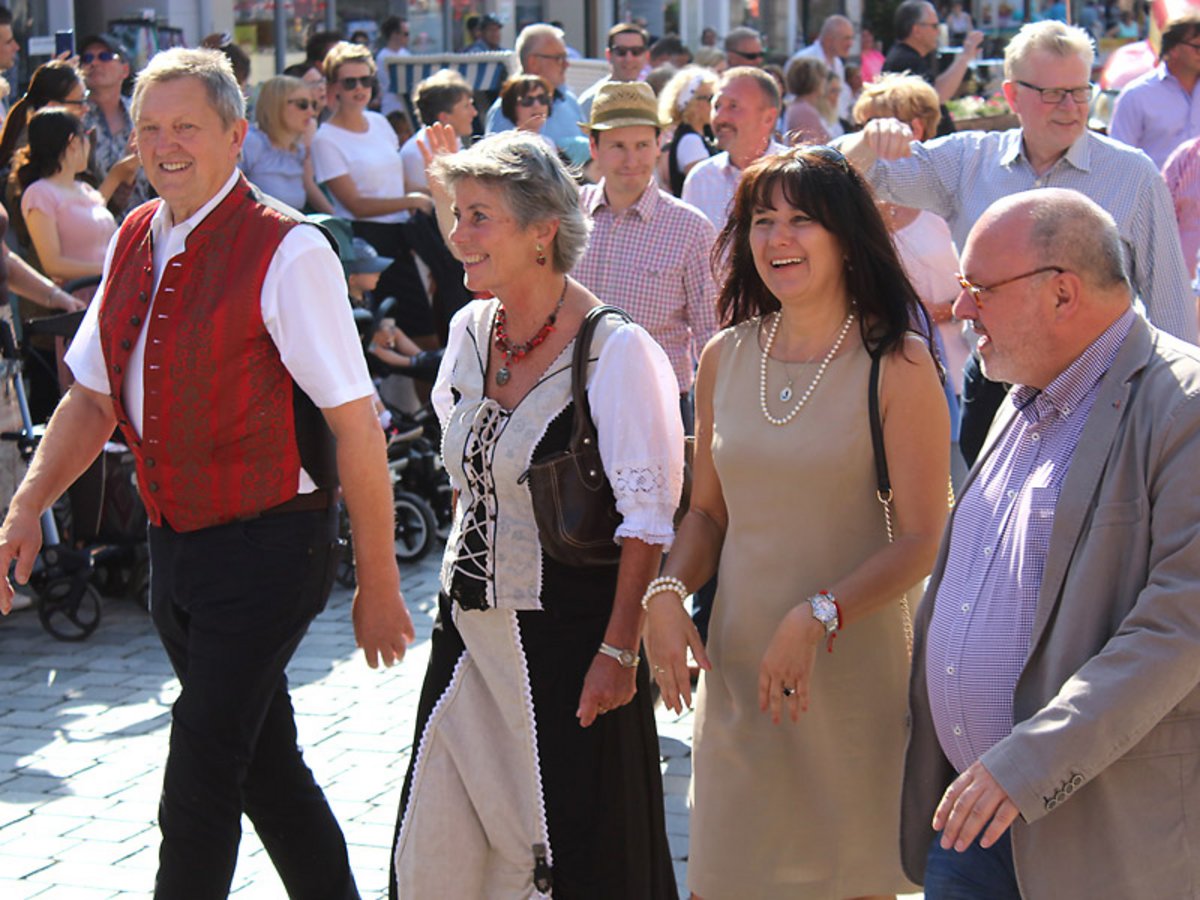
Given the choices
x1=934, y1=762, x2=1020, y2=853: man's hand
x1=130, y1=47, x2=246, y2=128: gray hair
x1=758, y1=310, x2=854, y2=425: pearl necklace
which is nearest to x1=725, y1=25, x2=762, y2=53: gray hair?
x1=130, y1=47, x2=246, y2=128: gray hair

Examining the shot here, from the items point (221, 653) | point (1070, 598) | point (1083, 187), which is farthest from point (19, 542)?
point (1083, 187)

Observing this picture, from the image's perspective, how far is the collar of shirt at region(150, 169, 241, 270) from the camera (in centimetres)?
384

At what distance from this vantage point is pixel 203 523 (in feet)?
12.4

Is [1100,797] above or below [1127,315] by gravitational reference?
below

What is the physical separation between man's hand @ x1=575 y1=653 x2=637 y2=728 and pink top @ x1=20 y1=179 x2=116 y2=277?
5.61 metres

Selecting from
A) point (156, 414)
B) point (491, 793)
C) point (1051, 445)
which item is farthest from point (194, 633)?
point (1051, 445)

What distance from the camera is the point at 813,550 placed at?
3545 mm

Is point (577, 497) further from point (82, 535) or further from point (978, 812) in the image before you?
point (82, 535)

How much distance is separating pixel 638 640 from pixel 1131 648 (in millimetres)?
1297

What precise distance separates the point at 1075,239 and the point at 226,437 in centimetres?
187

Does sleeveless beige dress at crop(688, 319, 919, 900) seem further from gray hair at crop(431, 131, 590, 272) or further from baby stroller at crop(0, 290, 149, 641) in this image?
baby stroller at crop(0, 290, 149, 641)

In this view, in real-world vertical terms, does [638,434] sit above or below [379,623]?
above

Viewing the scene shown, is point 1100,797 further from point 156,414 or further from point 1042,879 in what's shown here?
point 156,414

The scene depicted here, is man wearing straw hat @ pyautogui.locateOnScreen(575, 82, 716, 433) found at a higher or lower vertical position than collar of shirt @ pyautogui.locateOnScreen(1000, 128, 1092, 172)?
lower
